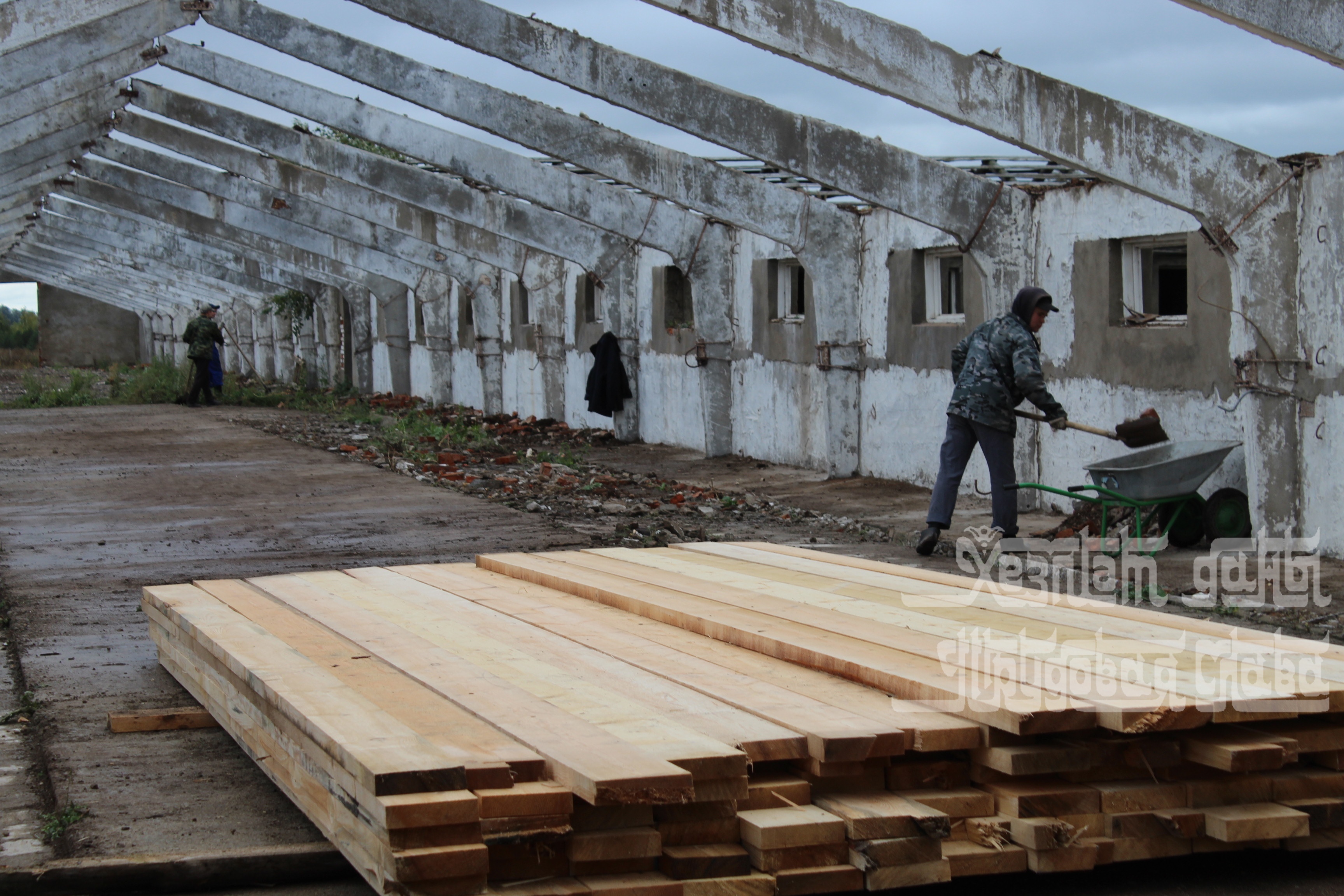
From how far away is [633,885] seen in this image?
304 centimetres

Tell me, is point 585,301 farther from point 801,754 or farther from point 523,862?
point 523,862

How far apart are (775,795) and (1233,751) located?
1043 mm

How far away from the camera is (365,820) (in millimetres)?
3068

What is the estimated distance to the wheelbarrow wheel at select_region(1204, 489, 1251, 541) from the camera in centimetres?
884

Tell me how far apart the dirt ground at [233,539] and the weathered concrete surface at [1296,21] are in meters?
2.87

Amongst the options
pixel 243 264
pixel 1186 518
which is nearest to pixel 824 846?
pixel 1186 518

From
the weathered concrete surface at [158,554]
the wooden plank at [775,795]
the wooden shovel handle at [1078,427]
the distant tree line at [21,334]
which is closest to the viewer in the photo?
the wooden plank at [775,795]

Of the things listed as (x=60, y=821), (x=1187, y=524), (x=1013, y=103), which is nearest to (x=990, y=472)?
(x=1187, y=524)

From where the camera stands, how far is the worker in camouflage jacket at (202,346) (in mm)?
26297

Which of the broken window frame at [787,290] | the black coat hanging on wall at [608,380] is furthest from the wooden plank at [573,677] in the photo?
the black coat hanging on wall at [608,380]

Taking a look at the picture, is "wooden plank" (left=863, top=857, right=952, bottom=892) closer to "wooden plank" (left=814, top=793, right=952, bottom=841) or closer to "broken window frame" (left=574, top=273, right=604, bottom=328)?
"wooden plank" (left=814, top=793, right=952, bottom=841)

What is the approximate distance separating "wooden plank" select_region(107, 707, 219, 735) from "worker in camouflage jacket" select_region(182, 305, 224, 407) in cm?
2172

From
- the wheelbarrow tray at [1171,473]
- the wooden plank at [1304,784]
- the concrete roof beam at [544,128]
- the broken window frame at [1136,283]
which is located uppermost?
the concrete roof beam at [544,128]

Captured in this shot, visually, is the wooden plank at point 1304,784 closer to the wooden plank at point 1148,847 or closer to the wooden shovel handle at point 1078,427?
the wooden plank at point 1148,847
